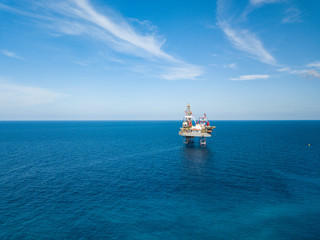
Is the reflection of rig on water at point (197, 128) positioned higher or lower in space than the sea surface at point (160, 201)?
higher

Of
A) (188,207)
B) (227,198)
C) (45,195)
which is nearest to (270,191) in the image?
(227,198)

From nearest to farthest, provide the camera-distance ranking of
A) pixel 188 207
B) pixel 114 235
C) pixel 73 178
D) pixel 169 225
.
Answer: pixel 114 235 < pixel 169 225 < pixel 188 207 < pixel 73 178

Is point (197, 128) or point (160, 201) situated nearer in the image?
point (160, 201)

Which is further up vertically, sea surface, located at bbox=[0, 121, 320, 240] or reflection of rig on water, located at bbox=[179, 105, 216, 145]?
reflection of rig on water, located at bbox=[179, 105, 216, 145]

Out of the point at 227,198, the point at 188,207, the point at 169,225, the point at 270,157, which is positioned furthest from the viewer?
the point at 270,157

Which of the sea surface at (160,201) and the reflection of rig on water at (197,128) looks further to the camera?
the reflection of rig on water at (197,128)

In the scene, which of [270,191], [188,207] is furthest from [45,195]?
[270,191]

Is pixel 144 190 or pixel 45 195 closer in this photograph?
pixel 45 195

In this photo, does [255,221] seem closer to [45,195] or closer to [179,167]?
[179,167]

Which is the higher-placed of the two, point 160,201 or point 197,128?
point 197,128

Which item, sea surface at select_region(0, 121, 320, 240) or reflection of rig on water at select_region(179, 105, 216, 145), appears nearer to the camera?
A: sea surface at select_region(0, 121, 320, 240)
